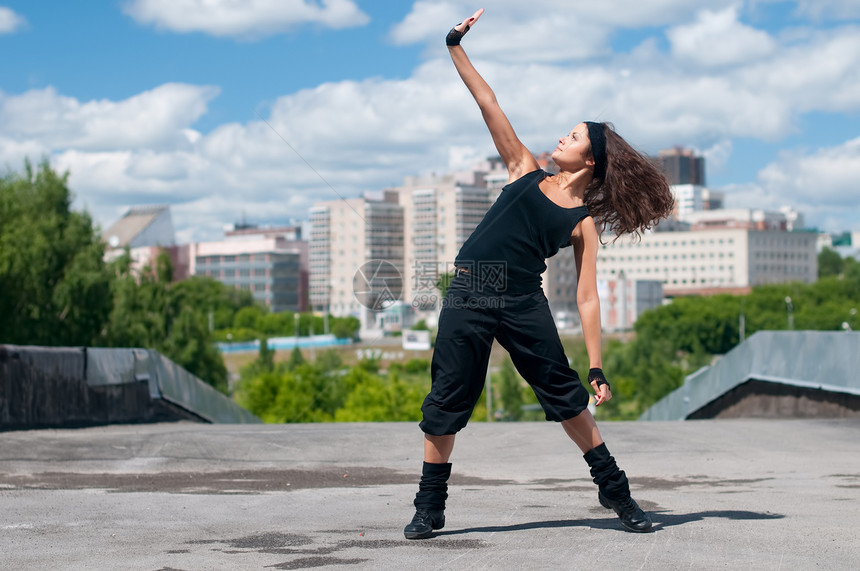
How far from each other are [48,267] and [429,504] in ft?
118

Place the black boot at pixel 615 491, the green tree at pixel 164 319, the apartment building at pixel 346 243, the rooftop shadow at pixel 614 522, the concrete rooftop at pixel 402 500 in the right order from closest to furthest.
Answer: the concrete rooftop at pixel 402 500
the black boot at pixel 615 491
the rooftop shadow at pixel 614 522
the green tree at pixel 164 319
the apartment building at pixel 346 243

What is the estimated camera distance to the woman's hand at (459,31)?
15.9 feet

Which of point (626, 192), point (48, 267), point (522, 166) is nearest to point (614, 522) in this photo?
point (626, 192)

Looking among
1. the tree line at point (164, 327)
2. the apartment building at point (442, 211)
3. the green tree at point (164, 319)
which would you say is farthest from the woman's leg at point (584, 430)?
the apartment building at point (442, 211)

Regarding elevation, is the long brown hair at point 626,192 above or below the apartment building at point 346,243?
below

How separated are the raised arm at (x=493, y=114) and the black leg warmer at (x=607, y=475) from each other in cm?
129

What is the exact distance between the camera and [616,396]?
8606 cm

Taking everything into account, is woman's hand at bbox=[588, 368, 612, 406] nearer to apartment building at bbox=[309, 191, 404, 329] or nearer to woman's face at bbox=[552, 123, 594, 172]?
woman's face at bbox=[552, 123, 594, 172]

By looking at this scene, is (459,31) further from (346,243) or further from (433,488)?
(346,243)

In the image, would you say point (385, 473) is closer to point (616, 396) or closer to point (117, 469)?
point (117, 469)

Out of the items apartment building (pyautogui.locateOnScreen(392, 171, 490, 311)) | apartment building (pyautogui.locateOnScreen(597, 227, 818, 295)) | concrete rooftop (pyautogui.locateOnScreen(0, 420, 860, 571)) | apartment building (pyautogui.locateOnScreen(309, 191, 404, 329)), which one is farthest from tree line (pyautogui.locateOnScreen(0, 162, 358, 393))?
apartment building (pyautogui.locateOnScreen(597, 227, 818, 295))

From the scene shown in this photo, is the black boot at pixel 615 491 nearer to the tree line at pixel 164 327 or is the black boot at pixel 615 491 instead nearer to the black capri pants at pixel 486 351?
the black capri pants at pixel 486 351

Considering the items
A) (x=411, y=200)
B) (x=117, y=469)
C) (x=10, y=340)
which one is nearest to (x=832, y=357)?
(x=117, y=469)

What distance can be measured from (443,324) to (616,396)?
273 feet
